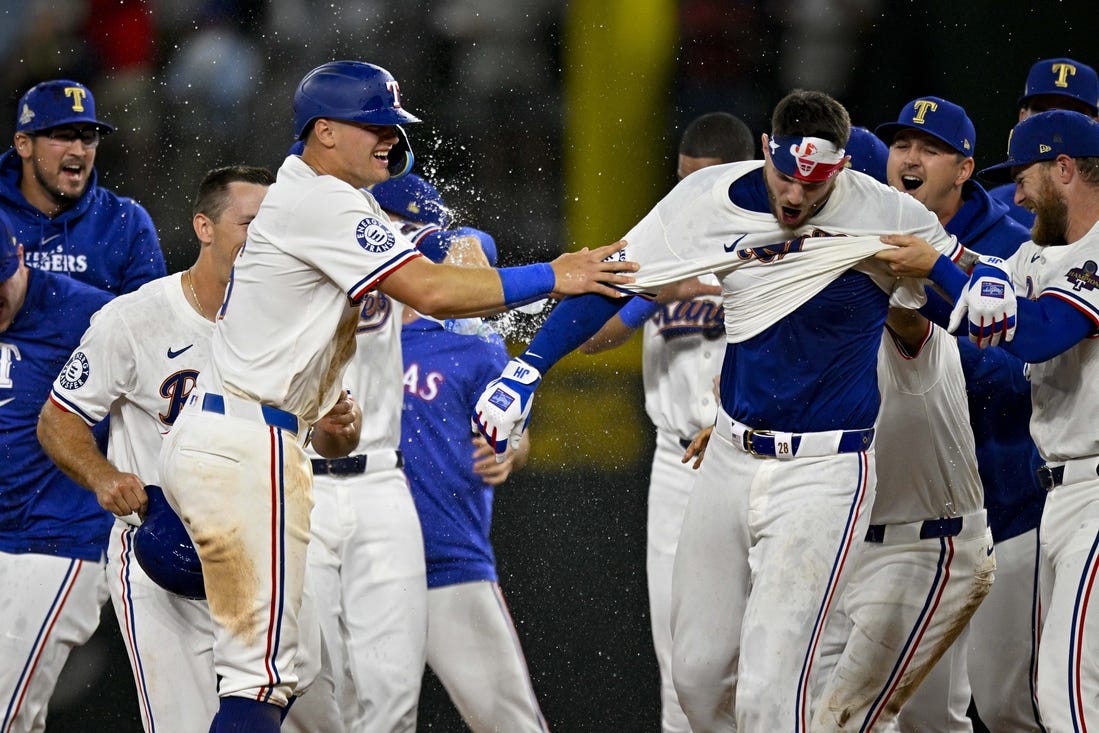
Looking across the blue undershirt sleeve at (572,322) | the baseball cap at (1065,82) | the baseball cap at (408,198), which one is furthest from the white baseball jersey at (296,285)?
the baseball cap at (1065,82)

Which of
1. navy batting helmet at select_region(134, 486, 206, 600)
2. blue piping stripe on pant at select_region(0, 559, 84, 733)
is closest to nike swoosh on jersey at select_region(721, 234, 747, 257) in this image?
navy batting helmet at select_region(134, 486, 206, 600)

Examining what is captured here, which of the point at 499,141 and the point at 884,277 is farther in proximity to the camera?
the point at 499,141

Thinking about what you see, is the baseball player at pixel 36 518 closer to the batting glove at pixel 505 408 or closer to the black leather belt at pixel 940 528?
the batting glove at pixel 505 408

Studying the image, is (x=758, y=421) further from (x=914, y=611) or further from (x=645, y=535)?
(x=645, y=535)

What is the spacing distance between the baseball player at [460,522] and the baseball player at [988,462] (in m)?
1.41

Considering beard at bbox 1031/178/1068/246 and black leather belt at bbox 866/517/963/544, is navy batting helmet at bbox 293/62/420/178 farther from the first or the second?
black leather belt at bbox 866/517/963/544

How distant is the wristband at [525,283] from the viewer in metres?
4.14

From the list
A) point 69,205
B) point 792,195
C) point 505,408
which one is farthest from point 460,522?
point 69,205

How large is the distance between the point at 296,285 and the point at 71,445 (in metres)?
0.99

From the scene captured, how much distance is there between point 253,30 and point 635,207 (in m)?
2.17

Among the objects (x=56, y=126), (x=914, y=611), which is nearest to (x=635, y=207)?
(x=56, y=126)

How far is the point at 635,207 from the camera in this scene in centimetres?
773

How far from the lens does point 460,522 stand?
5.37m

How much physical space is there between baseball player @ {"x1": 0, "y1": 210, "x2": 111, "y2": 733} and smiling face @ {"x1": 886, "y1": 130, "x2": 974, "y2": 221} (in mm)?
2962
